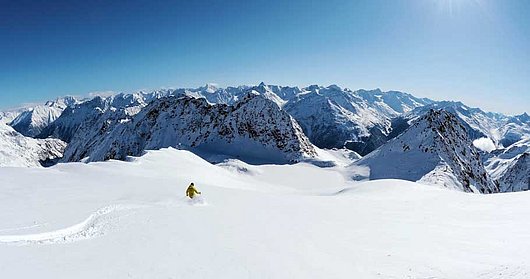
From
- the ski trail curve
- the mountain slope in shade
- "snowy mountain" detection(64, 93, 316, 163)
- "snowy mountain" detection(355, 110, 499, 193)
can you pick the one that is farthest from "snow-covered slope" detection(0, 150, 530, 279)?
the mountain slope in shade

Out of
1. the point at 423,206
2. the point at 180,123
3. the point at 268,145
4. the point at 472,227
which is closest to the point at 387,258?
the point at 472,227

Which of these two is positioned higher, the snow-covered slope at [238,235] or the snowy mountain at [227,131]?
the snowy mountain at [227,131]

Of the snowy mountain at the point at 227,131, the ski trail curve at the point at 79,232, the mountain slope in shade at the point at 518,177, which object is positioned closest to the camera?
the ski trail curve at the point at 79,232

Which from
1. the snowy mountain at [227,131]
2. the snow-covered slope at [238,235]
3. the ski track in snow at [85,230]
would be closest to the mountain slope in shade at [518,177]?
the snowy mountain at [227,131]

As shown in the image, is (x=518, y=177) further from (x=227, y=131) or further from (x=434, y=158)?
(x=227, y=131)

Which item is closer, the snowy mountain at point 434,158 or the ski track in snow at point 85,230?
the ski track in snow at point 85,230

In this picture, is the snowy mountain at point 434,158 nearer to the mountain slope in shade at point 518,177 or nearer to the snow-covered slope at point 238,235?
the snow-covered slope at point 238,235

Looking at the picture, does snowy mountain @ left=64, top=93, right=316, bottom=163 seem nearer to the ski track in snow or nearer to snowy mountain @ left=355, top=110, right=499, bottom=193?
snowy mountain @ left=355, top=110, right=499, bottom=193
